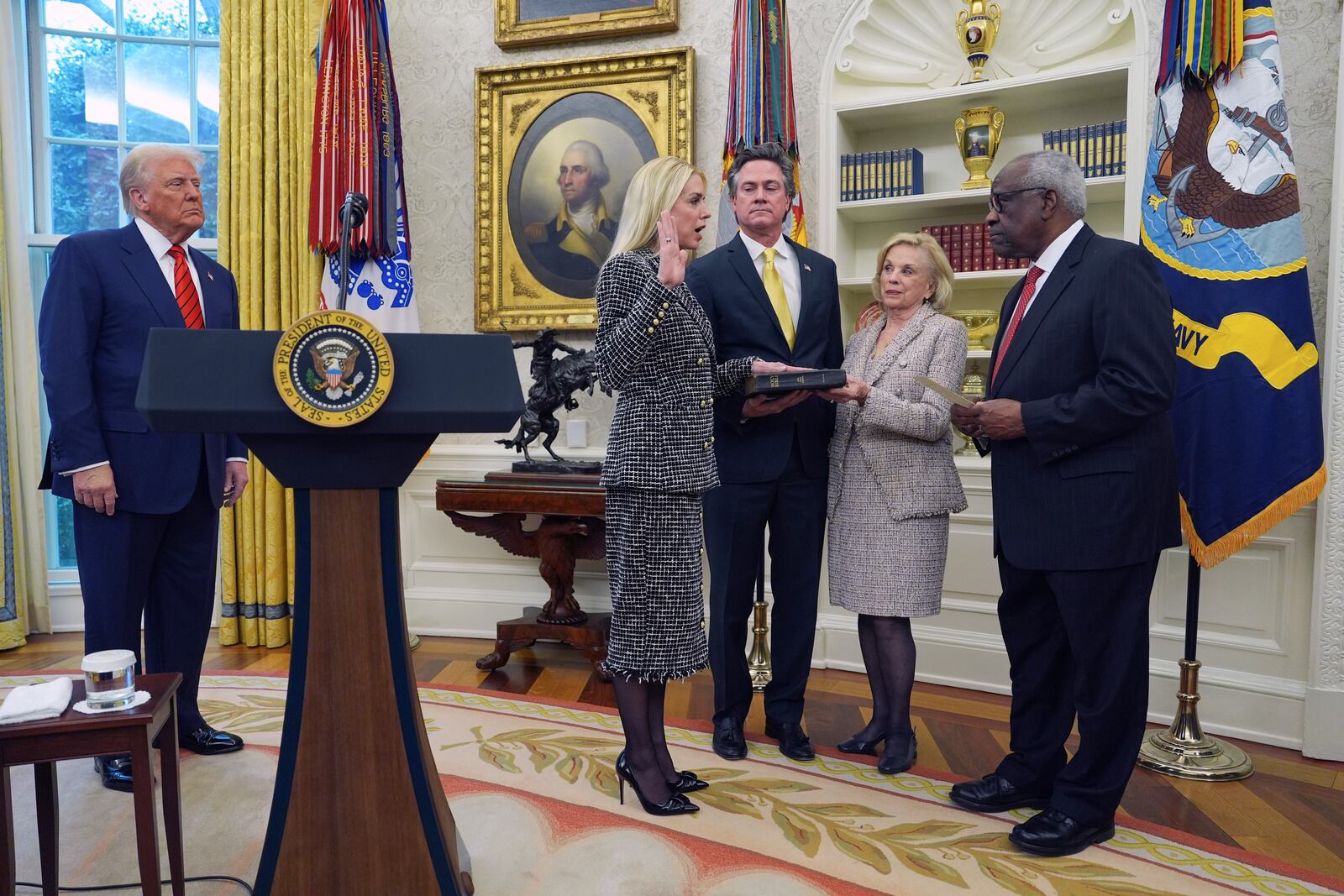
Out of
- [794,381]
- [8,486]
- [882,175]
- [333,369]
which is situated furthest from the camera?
[8,486]

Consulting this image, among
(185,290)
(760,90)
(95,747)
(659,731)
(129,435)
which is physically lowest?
(659,731)

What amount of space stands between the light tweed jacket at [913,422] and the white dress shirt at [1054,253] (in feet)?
1.23

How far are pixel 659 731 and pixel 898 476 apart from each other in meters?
0.96

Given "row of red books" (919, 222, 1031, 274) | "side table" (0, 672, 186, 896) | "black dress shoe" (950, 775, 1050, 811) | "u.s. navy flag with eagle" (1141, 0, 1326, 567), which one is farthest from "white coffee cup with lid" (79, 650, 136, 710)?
"row of red books" (919, 222, 1031, 274)

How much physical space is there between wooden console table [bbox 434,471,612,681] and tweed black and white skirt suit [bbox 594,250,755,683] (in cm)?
141

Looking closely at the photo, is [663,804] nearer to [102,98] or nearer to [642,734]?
[642,734]

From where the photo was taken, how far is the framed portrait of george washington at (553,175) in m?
4.07

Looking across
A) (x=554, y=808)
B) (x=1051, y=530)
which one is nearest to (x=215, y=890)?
(x=554, y=808)

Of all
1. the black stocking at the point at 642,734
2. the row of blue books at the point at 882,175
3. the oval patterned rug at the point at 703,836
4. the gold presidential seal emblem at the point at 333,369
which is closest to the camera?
the gold presidential seal emblem at the point at 333,369

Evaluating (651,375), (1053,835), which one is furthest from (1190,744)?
(651,375)

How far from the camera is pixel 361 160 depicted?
381 cm

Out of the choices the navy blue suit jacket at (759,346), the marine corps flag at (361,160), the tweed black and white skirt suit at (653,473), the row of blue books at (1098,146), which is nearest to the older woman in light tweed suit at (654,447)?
the tweed black and white skirt suit at (653,473)

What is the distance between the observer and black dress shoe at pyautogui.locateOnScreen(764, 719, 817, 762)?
2.65 meters

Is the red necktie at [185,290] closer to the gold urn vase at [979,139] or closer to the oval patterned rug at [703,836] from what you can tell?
the oval patterned rug at [703,836]
